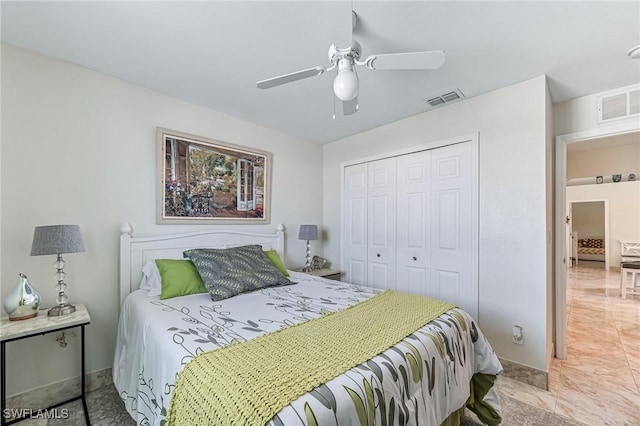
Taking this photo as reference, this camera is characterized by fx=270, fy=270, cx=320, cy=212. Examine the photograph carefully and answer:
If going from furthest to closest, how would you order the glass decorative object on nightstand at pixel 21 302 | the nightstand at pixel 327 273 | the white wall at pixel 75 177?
the nightstand at pixel 327 273
the white wall at pixel 75 177
the glass decorative object on nightstand at pixel 21 302

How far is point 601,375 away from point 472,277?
1.24m

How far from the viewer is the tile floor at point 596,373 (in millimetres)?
1904

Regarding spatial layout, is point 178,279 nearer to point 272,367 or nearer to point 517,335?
point 272,367

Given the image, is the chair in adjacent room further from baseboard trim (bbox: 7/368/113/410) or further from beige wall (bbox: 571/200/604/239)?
baseboard trim (bbox: 7/368/113/410)

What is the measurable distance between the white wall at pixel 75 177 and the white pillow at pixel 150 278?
227 mm

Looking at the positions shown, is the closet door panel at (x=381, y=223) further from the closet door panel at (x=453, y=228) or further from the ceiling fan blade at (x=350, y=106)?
the ceiling fan blade at (x=350, y=106)

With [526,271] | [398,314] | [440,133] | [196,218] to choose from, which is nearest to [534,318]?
[526,271]

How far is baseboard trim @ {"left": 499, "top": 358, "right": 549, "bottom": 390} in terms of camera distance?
7.16 feet

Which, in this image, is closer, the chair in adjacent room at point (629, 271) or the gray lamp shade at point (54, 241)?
the gray lamp shade at point (54, 241)

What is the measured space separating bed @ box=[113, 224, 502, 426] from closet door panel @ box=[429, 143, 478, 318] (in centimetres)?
Answer: 98

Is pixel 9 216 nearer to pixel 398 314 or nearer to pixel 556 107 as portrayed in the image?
pixel 398 314

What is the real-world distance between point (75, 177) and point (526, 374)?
13.2ft

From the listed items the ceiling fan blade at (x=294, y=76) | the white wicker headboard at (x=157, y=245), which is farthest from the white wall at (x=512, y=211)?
the white wicker headboard at (x=157, y=245)

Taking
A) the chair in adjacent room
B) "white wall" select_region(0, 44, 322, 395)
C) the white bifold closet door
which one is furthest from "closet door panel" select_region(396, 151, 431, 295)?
the chair in adjacent room
